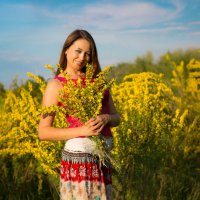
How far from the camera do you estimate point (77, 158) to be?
Answer: 2830mm

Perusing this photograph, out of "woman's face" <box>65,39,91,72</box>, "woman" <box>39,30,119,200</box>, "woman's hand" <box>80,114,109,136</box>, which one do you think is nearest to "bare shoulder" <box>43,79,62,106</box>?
"woman" <box>39,30,119,200</box>

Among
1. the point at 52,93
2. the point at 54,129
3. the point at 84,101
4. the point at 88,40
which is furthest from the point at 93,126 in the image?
the point at 88,40

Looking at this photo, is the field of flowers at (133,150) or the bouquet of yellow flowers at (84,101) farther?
the field of flowers at (133,150)

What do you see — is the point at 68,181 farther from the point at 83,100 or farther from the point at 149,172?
the point at 149,172

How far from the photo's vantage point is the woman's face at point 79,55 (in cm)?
300

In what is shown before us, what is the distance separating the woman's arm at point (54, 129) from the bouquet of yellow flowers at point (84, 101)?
2.8 inches

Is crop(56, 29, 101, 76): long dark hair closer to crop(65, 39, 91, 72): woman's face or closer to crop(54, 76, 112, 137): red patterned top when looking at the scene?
crop(65, 39, 91, 72): woman's face

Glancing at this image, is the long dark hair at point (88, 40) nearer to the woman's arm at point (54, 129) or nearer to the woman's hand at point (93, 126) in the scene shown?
the woman's arm at point (54, 129)

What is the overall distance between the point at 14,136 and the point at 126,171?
4.83ft

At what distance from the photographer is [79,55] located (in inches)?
118

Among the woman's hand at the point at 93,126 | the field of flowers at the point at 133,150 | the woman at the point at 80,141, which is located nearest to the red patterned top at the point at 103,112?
the woman at the point at 80,141

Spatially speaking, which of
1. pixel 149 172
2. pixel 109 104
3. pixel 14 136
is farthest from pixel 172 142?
pixel 109 104

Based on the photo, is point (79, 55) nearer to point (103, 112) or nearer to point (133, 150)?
point (103, 112)

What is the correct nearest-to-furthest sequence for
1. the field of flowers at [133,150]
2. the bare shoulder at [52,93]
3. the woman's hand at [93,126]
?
the woman's hand at [93,126]
the bare shoulder at [52,93]
the field of flowers at [133,150]
